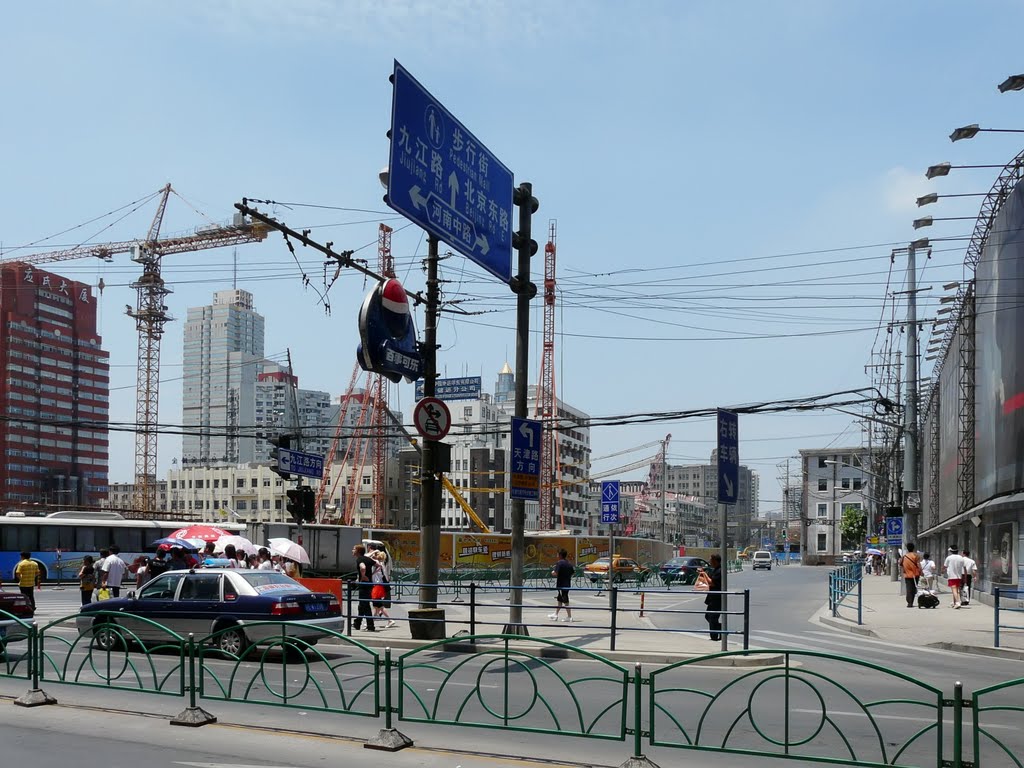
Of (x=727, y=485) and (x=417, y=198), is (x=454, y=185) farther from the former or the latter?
(x=727, y=485)

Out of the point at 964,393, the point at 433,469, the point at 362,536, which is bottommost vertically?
the point at 362,536

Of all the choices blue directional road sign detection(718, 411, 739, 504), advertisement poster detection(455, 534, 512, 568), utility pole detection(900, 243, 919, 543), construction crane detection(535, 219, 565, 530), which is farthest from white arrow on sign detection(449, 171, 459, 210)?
construction crane detection(535, 219, 565, 530)

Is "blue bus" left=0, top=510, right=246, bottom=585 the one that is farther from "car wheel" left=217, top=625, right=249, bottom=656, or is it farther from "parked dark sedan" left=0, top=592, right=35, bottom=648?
"car wheel" left=217, top=625, right=249, bottom=656

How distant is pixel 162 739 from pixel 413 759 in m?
2.60

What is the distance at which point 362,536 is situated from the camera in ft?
172

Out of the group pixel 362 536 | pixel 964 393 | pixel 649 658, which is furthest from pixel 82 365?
pixel 649 658

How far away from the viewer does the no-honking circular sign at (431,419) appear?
17938 mm

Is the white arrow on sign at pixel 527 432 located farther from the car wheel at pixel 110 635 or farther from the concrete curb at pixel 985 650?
the concrete curb at pixel 985 650

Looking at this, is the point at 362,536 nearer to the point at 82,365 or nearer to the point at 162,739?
the point at 162,739

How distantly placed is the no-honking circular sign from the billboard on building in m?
18.1

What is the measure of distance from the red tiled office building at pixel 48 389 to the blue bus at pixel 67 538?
135295mm

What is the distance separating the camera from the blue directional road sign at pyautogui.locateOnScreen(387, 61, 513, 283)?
1502cm

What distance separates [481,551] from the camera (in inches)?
2168

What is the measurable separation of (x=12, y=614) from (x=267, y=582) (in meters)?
4.13
